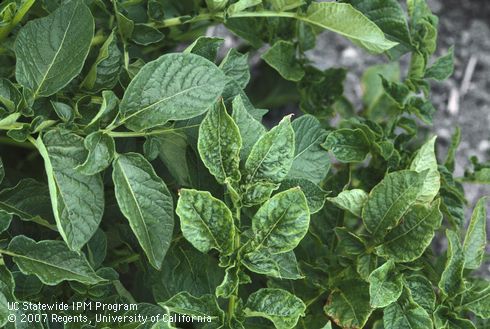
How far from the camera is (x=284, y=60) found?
134 cm

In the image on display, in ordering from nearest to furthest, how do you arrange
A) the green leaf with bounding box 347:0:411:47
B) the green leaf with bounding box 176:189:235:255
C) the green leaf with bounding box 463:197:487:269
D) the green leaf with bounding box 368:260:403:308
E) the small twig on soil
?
the green leaf with bounding box 176:189:235:255 < the green leaf with bounding box 368:260:403:308 < the green leaf with bounding box 463:197:487:269 < the green leaf with bounding box 347:0:411:47 < the small twig on soil

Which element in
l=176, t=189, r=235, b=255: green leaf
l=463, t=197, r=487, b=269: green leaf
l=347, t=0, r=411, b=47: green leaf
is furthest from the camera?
l=347, t=0, r=411, b=47: green leaf

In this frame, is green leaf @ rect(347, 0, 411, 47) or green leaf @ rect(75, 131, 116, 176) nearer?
green leaf @ rect(75, 131, 116, 176)

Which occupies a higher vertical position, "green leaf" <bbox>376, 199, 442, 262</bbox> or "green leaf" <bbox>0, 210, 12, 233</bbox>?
"green leaf" <bbox>0, 210, 12, 233</bbox>

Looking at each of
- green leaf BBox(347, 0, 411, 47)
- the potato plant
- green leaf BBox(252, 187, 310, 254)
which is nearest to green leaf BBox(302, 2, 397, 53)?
the potato plant

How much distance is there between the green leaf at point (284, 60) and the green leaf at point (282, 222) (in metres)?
0.41

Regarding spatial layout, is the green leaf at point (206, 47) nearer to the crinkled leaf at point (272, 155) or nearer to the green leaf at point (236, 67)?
the green leaf at point (236, 67)

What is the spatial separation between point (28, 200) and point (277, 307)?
1.35ft

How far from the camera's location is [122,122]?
1.01m

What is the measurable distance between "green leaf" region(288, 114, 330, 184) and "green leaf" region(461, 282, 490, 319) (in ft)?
0.96

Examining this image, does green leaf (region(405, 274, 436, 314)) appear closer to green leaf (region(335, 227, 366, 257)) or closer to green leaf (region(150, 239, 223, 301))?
green leaf (region(335, 227, 366, 257))

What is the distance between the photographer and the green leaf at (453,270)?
1.10m

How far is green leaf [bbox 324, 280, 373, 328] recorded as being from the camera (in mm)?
1148

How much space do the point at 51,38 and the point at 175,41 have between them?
0.41 m
